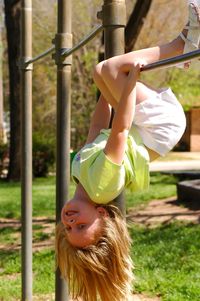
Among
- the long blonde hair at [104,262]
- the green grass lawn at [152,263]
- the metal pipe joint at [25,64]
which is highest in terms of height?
the metal pipe joint at [25,64]

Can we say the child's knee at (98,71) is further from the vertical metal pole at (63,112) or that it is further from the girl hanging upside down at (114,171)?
the vertical metal pole at (63,112)

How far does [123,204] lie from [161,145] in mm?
308

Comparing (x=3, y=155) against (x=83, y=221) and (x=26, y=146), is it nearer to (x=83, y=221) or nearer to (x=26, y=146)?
(x=26, y=146)

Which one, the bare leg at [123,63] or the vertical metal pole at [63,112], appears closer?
the bare leg at [123,63]

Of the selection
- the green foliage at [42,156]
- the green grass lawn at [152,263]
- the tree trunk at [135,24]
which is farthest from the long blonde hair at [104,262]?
the green foliage at [42,156]

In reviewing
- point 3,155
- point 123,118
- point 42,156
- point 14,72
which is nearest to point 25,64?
point 123,118

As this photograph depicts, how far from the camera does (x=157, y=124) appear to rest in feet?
7.72

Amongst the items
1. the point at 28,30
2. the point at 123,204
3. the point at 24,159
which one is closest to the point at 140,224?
the point at 24,159

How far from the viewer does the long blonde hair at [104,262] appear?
2.33 meters

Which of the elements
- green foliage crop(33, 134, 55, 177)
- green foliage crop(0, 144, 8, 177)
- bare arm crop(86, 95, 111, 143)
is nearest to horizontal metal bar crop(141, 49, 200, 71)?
bare arm crop(86, 95, 111, 143)

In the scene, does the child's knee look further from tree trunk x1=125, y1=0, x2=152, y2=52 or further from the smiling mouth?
tree trunk x1=125, y1=0, x2=152, y2=52

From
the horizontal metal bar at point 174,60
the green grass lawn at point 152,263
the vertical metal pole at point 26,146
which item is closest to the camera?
the horizontal metal bar at point 174,60

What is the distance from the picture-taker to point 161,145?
2.37m

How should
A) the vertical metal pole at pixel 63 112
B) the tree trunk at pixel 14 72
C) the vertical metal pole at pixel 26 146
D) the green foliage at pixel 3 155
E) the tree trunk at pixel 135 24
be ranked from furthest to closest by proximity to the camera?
the green foliage at pixel 3 155 → the tree trunk at pixel 14 72 → the tree trunk at pixel 135 24 → the vertical metal pole at pixel 26 146 → the vertical metal pole at pixel 63 112
